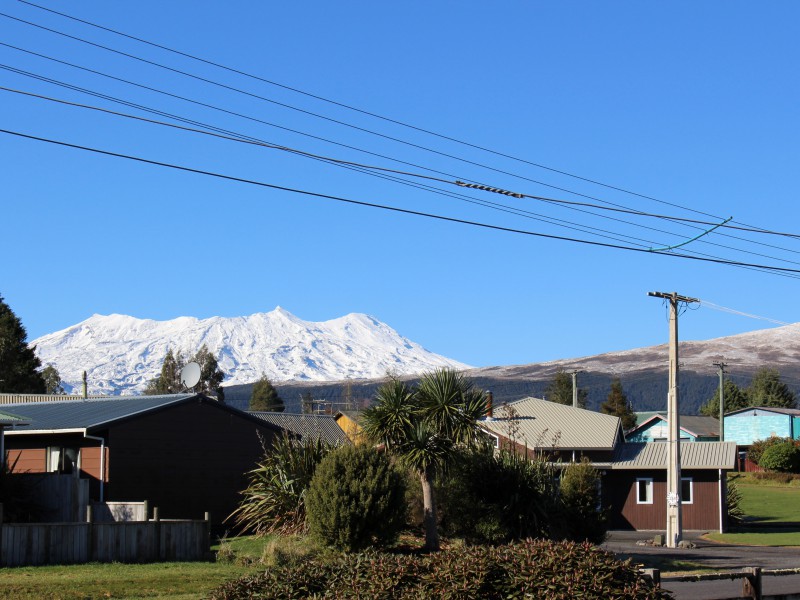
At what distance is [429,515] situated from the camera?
1102 inches

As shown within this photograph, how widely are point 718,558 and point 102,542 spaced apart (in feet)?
59.5

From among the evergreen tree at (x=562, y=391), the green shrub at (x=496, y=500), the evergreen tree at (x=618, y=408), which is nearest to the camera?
the green shrub at (x=496, y=500)

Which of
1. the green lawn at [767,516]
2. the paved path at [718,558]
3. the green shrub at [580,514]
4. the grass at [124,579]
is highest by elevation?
the green shrub at [580,514]

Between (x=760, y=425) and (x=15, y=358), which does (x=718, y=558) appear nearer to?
(x=15, y=358)

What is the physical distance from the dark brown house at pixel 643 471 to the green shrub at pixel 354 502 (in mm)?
20456

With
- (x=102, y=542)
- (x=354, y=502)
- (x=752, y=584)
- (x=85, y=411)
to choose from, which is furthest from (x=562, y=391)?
(x=752, y=584)

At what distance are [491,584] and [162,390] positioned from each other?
104 metres

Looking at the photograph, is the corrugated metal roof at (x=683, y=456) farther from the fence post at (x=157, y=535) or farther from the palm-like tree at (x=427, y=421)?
the fence post at (x=157, y=535)

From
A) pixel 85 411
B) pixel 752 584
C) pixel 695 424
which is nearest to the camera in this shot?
pixel 752 584

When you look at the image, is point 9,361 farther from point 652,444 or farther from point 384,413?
point 384,413

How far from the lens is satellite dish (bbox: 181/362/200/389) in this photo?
42406 mm

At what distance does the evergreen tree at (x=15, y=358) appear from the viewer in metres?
84.8

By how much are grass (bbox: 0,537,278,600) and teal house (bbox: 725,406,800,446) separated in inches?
3686

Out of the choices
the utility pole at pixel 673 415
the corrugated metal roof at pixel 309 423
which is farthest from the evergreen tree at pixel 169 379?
the utility pole at pixel 673 415
